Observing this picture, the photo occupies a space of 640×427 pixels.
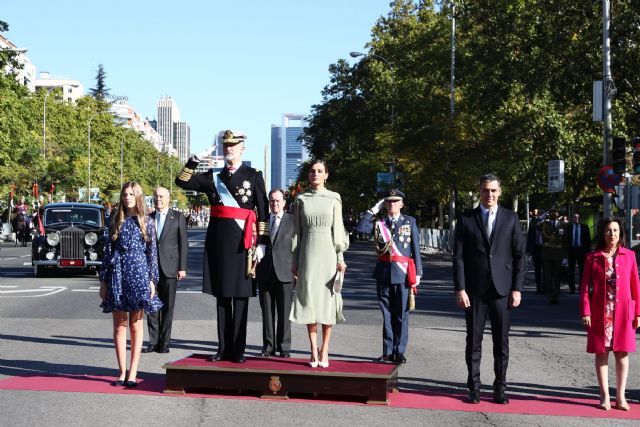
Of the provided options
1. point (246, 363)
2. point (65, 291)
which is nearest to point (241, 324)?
point (246, 363)

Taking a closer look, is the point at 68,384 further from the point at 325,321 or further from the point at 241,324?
the point at 325,321

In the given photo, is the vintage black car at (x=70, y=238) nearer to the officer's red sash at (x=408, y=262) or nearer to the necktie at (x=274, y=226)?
the necktie at (x=274, y=226)

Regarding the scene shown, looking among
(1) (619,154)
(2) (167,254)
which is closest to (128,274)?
(2) (167,254)

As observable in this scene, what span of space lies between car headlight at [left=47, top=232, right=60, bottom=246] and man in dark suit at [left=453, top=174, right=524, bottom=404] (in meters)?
18.1

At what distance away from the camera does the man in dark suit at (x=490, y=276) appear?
343 inches

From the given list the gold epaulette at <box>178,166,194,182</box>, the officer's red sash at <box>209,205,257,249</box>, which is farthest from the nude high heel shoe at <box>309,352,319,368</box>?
the gold epaulette at <box>178,166,194,182</box>

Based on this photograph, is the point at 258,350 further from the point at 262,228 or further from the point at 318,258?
the point at 318,258

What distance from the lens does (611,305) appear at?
859cm

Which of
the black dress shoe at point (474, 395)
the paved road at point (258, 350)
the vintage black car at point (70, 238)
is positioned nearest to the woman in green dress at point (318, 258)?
the paved road at point (258, 350)

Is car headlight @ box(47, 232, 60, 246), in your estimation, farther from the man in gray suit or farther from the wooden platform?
the wooden platform

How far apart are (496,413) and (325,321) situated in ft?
5.41

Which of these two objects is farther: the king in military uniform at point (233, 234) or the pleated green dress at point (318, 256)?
the king in military uniform at point (233, 234)

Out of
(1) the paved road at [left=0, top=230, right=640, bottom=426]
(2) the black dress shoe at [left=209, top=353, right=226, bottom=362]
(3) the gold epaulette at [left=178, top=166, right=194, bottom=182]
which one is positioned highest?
(3) the gold epaulette at [left=178, top=166, right=194, bottom=182]

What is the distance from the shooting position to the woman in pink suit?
8.52 m
